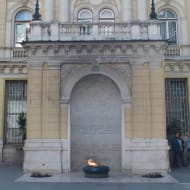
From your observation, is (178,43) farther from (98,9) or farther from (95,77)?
(95,77)

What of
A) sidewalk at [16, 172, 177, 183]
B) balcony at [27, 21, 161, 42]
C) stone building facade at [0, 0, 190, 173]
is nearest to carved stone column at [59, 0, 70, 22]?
stone building facade at [0, 0, 190, 173]

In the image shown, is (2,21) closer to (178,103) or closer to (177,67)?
(177,67)

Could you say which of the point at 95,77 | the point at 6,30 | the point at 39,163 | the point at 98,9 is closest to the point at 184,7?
the point at 98,9

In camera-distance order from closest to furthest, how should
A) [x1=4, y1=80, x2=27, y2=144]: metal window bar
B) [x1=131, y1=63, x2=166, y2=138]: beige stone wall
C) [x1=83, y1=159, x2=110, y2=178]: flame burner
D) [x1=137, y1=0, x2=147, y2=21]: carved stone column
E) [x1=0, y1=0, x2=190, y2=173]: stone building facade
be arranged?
[x1=83, y1=159, x2=110, y2=178]: flame burner
[x1=0, y1=0, x2=190, y2=173]: stone building facade
[x1=131, y1=63, x2=166, y2=138]: beige stone wall
[x1=4, y1=80, x2=27, y2=144]: metal window bar
[x1=137, y1=0, x2=147, y2=21]: carved stone column

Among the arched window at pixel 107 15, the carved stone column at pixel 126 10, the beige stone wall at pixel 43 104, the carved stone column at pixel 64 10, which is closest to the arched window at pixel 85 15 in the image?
the arched window at pixel 107 15

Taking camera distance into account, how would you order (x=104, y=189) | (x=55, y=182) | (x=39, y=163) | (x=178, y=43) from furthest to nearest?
(x=178, y=43)
(x=39, y=163)
(x=55, y=182)
(x=104, y=189)

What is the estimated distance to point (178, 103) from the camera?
24.5m

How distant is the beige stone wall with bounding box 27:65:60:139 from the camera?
17.1m

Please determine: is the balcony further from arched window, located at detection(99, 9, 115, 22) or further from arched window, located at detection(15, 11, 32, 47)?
arched window, located at detection(15, 11, 32, 47)

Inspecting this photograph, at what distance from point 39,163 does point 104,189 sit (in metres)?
5.24

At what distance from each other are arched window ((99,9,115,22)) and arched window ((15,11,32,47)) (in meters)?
5.52

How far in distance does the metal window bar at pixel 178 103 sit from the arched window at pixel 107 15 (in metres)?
6.30

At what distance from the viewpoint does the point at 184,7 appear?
1002 inches

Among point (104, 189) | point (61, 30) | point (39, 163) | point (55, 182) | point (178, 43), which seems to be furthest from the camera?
point (178, 43)
